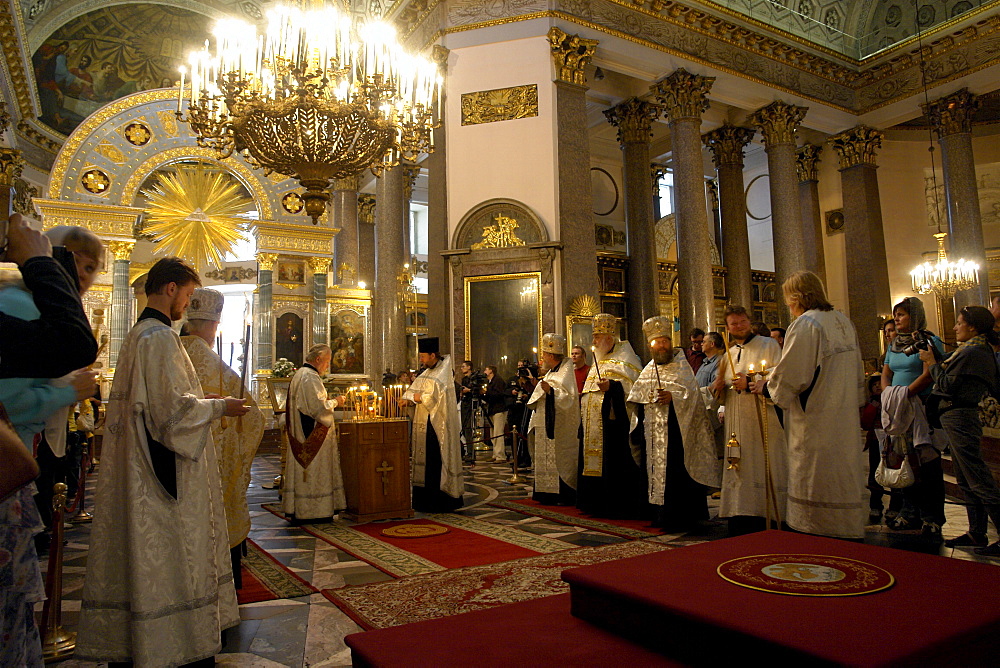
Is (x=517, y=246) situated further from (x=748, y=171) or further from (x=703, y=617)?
(x=748, y=171)

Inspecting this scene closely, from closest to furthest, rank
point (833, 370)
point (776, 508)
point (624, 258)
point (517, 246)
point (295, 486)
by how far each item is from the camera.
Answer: point (833, 370), point (776, 508), point (295, 486), point (517, 246), point (624, 258)

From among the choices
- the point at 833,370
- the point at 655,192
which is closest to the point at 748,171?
the point at 655,192

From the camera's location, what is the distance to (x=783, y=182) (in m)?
15.5

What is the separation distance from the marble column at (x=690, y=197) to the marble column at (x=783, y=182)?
2740 mm

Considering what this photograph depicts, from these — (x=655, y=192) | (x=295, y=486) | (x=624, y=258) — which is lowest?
(x=295, y=486)

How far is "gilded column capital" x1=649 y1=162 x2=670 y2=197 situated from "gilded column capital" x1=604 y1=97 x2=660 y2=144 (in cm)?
368

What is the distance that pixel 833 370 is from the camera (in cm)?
445

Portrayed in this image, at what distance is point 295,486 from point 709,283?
9.57 m

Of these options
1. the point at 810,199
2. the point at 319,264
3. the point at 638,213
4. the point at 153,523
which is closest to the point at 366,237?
the point at 319,264

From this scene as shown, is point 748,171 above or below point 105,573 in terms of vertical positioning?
Answer: above

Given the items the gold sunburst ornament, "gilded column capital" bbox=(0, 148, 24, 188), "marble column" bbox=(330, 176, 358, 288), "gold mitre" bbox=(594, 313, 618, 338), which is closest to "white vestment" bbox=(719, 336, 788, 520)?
"gold mitre" bbox=(594, 313, 618, 338)

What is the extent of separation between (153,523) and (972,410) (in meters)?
5.50

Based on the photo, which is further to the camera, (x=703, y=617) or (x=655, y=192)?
(x=655, y=192)

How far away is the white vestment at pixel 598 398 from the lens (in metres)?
6.98
